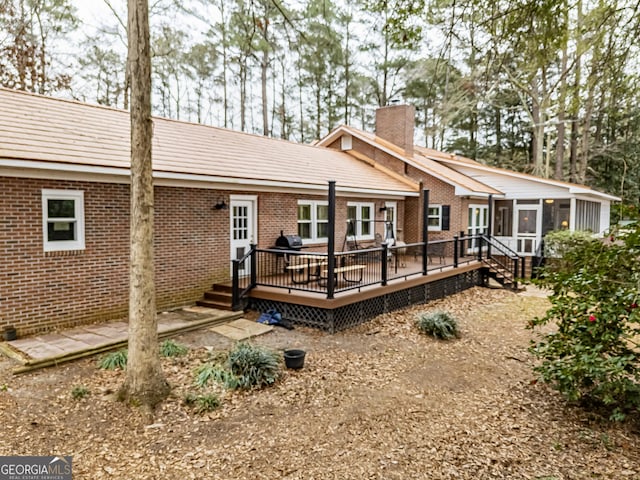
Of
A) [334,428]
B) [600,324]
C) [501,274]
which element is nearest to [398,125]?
[501,274]

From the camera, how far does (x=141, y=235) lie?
16.3ft

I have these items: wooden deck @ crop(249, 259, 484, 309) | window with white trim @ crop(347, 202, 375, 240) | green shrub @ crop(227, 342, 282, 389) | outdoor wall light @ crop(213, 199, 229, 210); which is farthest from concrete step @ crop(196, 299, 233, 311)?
window with white trim @ crop(347, 202, 375, 240)

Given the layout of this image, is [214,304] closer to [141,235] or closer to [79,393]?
[79,393]

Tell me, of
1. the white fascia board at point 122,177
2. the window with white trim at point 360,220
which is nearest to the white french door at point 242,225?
the white fascia board at point 122,177

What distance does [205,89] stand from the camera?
26.0 m

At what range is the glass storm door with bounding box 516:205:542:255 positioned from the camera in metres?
18.1

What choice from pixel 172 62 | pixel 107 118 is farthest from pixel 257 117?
pixel 107 118

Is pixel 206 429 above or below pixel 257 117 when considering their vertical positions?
below

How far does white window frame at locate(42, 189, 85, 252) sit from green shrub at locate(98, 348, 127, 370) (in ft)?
8.43

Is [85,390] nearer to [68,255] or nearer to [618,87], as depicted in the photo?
[68,255]

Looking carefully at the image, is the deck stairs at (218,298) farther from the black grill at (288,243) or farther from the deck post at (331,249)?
the deck post at (331,249)

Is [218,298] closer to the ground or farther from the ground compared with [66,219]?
closer to the ground

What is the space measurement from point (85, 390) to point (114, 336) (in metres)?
2.07

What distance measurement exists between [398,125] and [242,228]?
10937 millimetres
